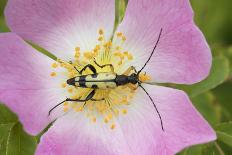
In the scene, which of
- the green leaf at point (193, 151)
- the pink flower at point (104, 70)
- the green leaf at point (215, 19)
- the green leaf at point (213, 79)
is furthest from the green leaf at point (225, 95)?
the pink flower at point (104, 70)

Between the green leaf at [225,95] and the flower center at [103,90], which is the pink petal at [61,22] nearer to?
the flower center at [103,90]

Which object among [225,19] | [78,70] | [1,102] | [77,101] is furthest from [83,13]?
[225,19]

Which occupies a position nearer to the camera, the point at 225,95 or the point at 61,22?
the point at 61,22

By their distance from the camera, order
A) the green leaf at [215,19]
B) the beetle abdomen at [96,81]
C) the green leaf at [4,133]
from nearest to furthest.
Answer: the green leaf at [4,133], the beetle abdomen at [96,81], the green leaf at [215,19]

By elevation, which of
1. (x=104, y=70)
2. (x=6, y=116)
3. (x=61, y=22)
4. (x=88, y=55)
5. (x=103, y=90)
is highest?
(x=61, y=22)

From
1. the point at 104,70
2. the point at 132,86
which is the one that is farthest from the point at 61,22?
the point at 132,86

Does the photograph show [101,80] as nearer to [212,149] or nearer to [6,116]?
[6,116]

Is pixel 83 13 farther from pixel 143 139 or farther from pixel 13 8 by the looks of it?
pixel 143 139

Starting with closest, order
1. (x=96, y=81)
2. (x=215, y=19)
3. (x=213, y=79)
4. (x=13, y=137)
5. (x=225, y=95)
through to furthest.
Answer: (x=13, y=137)
(x=96, y=81)
(x=213, y=79)
(x=225, y=95)
(x=215, y=19)
